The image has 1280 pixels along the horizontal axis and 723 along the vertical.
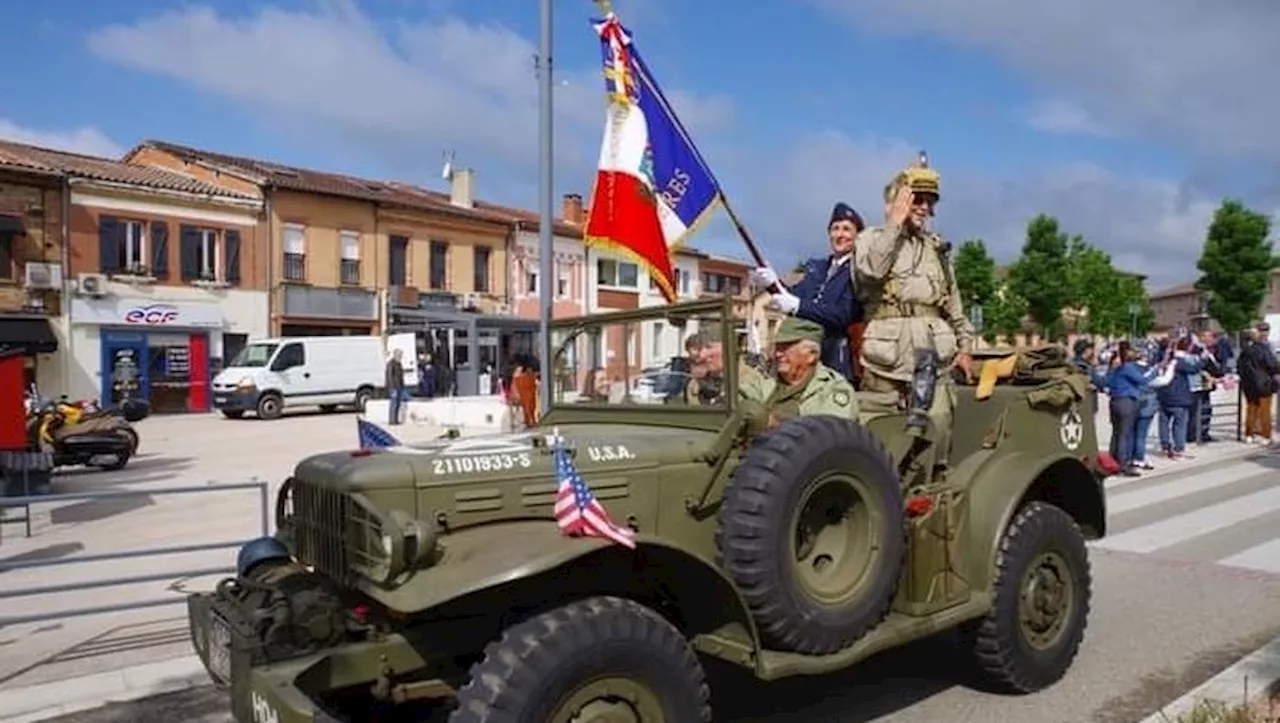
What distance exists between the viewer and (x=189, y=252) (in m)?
29.8

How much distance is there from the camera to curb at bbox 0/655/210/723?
491 centimetres

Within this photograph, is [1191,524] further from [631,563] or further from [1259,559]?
[631,563]

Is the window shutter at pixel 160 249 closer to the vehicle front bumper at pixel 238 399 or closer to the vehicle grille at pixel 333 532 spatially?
the vehicle front bumper at pixel 238 399

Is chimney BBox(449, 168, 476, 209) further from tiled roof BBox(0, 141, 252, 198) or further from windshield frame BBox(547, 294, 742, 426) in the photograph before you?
windshield frame BBox(547, 294, 742, 426)

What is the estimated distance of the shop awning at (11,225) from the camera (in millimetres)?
25375

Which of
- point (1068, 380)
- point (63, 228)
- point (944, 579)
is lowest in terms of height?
point (944, 579)

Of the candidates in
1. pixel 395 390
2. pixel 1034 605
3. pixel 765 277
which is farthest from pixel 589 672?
pixel 395 390

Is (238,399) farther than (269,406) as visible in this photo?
No

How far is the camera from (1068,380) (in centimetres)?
552

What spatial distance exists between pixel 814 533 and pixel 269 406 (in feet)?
77.3

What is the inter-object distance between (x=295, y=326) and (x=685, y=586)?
30.3 metres

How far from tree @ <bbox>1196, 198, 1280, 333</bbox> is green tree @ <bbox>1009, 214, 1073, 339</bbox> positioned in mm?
6586

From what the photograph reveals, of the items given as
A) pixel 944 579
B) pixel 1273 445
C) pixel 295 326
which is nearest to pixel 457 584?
pixel 944 579

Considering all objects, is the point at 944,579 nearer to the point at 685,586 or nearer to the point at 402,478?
the point at 685,586
